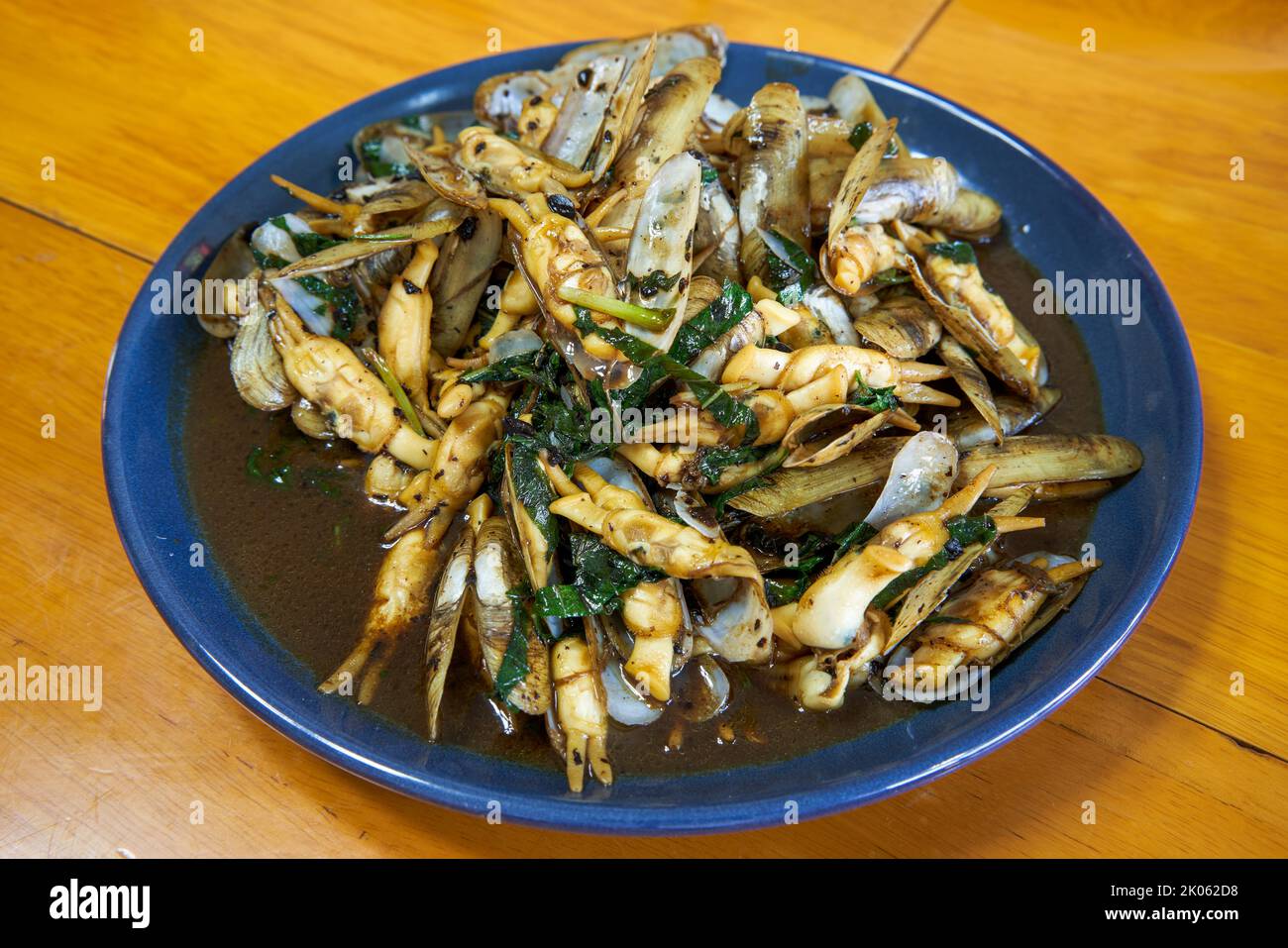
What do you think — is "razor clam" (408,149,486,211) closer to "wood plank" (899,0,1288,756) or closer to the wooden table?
the wooden table

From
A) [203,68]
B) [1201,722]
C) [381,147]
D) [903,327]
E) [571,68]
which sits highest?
[203,68]

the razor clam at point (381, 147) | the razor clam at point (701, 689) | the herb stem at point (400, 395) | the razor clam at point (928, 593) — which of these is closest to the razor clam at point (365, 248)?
the herb stem at point (400, 395)

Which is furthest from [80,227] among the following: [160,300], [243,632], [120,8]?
[243,632]

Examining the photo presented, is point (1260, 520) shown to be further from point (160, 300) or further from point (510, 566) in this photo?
point (160, 300)

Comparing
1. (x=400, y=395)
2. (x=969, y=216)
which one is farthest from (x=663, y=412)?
(x=969, y=216)

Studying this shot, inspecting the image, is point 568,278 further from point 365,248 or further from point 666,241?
point 365,248
